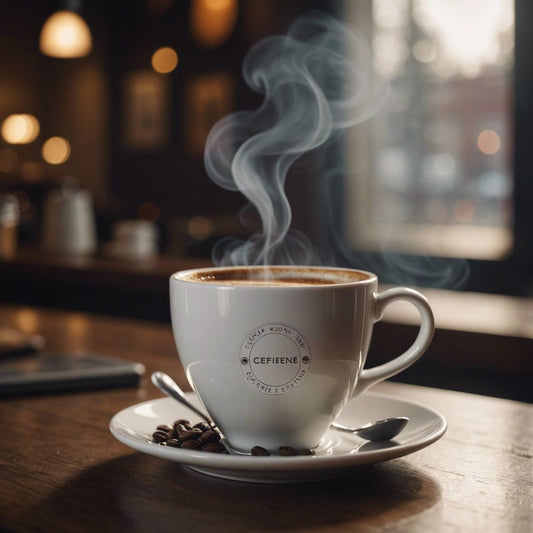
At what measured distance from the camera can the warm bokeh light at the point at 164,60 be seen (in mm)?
6027

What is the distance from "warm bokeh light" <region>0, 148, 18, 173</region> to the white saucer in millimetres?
6859

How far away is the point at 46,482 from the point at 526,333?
1010 mm

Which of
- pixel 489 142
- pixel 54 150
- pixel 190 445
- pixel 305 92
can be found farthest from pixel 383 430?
pixel 54 150

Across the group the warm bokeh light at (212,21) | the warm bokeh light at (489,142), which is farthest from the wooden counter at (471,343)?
the warm bokeh light at (212,21)

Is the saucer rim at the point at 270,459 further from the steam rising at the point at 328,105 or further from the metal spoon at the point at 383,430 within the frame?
the steam rising at the point at 328,105

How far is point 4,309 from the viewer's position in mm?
1752

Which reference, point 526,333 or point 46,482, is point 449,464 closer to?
point 46,482

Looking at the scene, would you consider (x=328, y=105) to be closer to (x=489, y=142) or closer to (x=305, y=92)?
(x=305, y=92)

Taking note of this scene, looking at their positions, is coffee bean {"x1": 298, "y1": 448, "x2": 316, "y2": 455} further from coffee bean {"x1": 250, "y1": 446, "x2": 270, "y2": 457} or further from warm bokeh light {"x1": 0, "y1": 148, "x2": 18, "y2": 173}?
warm bokeh light {"x1": 0, "y1": 148, "x2": 18, "y2": 173}

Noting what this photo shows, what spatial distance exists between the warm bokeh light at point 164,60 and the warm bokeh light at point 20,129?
5.51 feet

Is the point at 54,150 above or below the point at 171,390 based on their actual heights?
above

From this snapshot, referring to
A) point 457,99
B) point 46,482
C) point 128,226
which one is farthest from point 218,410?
point 457,99

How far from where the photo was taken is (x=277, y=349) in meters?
0.67

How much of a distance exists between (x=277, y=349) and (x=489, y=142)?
3.88 metres
